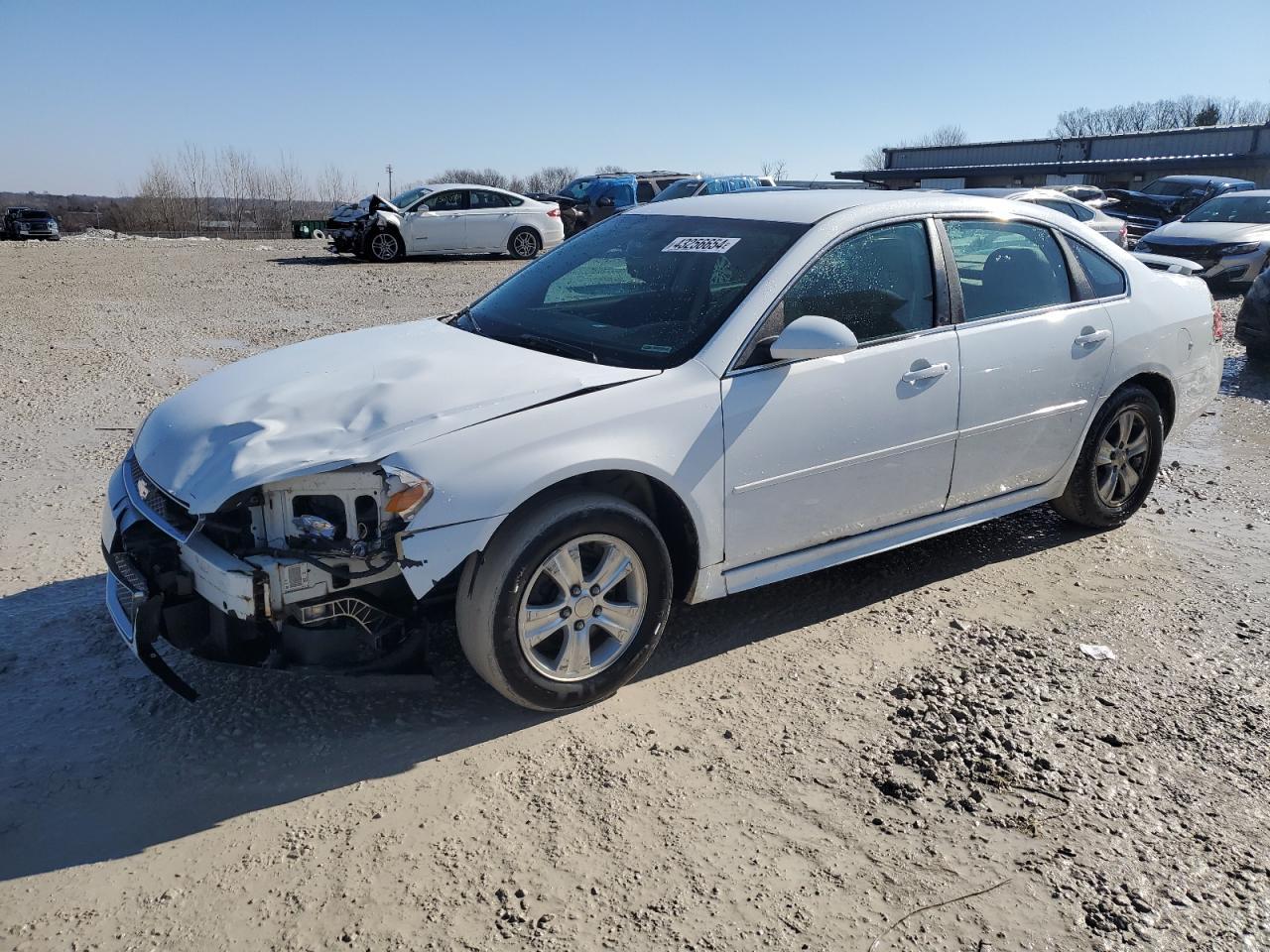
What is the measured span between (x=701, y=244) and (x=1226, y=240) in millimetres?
13296

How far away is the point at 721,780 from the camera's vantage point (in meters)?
3.24

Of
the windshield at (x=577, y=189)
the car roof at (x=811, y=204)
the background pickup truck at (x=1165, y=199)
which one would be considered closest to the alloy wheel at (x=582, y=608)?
the car roof at (x=811, y=204)

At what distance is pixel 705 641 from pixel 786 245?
163cm

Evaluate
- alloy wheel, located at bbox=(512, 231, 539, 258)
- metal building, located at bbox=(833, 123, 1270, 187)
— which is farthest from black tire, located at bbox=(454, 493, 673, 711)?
metal building, located at bbox=(833, 123, 1270, 187)

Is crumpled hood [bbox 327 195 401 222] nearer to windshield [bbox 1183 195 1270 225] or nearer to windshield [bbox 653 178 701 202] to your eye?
windshield [bbox 653 178 701 202]

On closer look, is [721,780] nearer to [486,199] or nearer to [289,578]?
[289,578]

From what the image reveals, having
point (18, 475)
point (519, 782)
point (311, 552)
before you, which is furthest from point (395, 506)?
point (18, 475)

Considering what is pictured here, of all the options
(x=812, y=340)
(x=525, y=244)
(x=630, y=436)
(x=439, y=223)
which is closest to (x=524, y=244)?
(x=525, y=244)

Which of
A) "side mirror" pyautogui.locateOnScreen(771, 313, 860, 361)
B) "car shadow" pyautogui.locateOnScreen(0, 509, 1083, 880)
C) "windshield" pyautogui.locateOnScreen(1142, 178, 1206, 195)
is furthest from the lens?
"windshield" pyautogui.locateOnScreen(1142, 178, 1206, 195)

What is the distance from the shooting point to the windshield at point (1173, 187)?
2228 centimetres

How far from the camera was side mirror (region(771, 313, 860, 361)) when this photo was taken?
3703mm

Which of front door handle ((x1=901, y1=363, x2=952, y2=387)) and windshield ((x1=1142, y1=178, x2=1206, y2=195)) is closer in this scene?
front door handle ((x1=901, y1=363, x2=952, y2=387))

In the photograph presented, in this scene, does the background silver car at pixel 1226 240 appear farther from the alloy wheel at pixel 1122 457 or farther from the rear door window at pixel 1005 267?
the rear door window at pixel 1005 267

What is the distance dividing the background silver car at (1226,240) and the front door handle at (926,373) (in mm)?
11604
